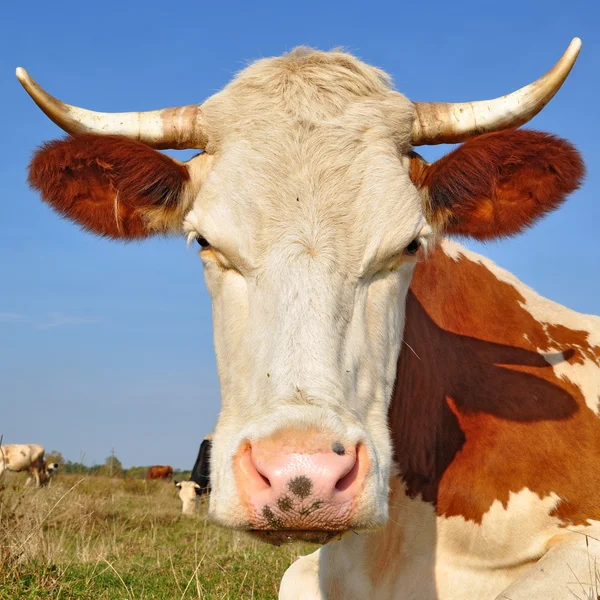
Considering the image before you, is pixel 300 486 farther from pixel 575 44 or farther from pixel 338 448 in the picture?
pixel 575 44

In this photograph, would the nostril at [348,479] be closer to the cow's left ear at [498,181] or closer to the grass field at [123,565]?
the grass field at [123,565]

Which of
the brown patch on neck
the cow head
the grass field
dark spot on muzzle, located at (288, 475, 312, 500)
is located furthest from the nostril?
the brown patch on neck

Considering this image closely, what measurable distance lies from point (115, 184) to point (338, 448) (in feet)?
6.85

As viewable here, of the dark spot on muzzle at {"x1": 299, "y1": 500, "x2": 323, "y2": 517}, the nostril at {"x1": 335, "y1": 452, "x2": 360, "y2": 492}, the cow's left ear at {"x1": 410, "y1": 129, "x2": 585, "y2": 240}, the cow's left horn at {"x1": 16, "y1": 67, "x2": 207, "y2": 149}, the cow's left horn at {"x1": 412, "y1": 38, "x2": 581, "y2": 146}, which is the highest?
the cow's left horn at {"x1": 412, "y1": 38, "x2": 581, "y2": 146}

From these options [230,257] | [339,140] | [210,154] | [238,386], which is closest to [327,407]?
[238,386]

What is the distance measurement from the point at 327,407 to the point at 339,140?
1431 millimetres

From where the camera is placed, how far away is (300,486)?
279 cm

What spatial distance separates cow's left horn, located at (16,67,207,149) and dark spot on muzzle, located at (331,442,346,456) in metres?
2.00

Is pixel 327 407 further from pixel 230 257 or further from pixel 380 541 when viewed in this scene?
pixel 380 541

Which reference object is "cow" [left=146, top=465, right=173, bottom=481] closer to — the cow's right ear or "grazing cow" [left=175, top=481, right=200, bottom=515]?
"grazing cow" [left=175, top=481, right=200, bottom=515]

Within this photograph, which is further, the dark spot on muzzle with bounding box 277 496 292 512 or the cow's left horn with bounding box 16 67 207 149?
the cow's left horn with bounding box 16 67 207 149

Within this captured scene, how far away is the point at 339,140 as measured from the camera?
3.88 m

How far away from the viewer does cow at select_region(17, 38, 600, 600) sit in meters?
3.08

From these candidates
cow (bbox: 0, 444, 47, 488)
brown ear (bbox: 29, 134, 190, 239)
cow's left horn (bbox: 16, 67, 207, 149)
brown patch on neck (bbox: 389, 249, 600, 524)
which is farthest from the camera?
cow (bbox: 0, 444, 47, 488)
